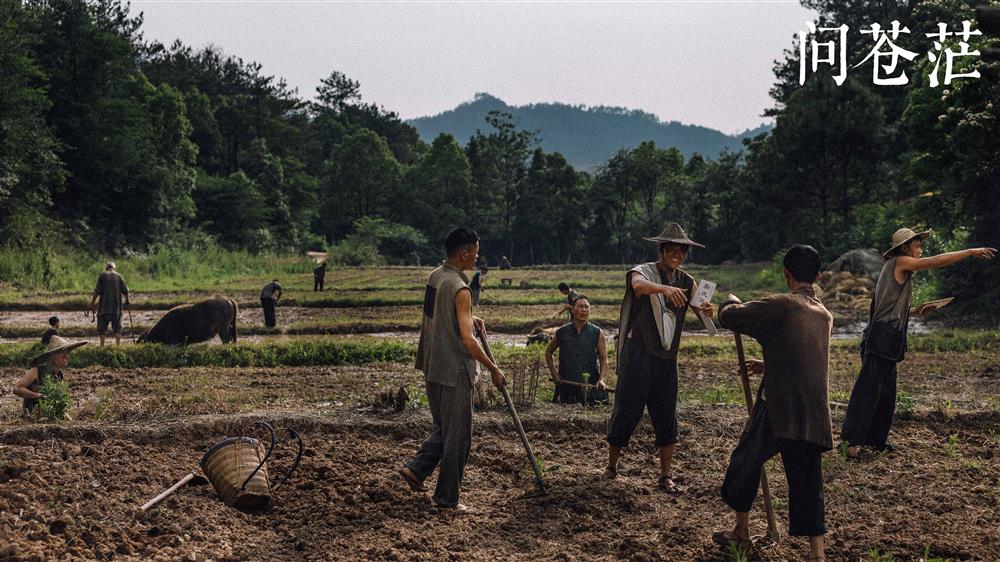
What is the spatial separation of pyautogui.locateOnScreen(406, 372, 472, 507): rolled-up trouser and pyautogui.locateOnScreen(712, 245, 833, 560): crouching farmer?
1852mm

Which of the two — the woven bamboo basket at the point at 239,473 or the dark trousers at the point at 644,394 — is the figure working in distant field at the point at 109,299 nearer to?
the woven bamboo basket at the point at 239,473

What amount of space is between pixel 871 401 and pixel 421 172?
5361 cm

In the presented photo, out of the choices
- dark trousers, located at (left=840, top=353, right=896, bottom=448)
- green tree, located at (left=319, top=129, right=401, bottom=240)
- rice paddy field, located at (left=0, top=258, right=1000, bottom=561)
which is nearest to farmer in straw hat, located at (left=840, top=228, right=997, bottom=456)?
dark trousers, located at (left=840, top=353, right=896, bottom=448)

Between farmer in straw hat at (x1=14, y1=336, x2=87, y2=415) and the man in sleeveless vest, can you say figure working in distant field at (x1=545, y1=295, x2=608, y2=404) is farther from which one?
farmer in straw hat at (x1=14, y1=336, x2=87, y2=415)

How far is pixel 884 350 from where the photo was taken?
23.1 ft

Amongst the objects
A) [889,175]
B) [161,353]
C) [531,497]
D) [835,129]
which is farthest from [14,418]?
[889,175]

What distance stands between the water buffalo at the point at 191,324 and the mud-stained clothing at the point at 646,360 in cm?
1029

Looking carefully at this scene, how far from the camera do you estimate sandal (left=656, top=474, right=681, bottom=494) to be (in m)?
6.33

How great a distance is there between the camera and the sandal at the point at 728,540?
5098 mm

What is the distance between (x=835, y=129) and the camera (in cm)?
3284

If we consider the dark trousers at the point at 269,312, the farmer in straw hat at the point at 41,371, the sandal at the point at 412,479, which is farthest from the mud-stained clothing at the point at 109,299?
the sandal at the point at 412,479

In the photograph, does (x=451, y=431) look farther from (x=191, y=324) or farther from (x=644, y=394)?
(x=191, y=324)

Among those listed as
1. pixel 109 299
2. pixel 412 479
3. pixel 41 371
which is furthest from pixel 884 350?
pixel 109 299

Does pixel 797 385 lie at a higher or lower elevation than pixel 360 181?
lower
